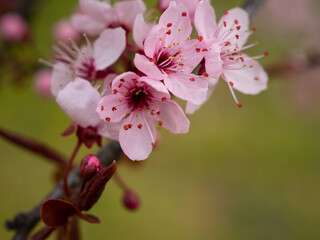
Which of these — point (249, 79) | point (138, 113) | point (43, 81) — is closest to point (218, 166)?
point (43, 81)

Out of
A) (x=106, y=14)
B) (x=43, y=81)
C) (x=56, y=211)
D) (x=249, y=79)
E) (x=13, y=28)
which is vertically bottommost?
(x=43, y=81)

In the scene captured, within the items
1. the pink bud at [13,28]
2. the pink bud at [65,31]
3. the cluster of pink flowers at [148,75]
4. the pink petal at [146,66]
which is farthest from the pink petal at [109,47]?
the pink bud at [13,28]

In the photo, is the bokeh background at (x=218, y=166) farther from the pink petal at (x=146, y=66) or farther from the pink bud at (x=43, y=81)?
the pink petal at (x=146, y=66)

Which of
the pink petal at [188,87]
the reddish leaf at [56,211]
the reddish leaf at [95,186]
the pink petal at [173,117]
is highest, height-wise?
the pink petal at [188,87]

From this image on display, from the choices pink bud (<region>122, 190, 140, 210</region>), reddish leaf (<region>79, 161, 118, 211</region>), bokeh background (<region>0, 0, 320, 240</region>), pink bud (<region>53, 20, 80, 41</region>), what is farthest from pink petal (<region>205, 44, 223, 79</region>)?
bokeh background (<region>0, 0, 320, 240</region>)

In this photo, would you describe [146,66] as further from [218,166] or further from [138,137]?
[218,166]

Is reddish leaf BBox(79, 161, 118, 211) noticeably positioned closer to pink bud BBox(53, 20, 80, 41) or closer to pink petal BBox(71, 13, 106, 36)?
pink petal BBox(71, 13, 106, 36)
